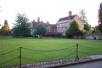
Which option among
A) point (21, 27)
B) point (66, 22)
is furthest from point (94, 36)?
point (21, 27)

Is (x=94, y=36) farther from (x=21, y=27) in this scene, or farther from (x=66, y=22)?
(x=21, y=27)

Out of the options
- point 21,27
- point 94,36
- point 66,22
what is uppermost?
point 66,22

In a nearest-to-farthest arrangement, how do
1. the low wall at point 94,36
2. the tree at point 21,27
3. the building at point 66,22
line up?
the low wall at point 94,36 < the tree at point 21,27 < the building at point 66,22

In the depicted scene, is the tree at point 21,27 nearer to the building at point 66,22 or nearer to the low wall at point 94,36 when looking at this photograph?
the building at point 66,22

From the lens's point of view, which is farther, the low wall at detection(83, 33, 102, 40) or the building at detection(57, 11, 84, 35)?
the building at detection(57, 11, 84, 35)

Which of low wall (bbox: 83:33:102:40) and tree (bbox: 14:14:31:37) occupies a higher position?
tree (bbox: 14:14:31:37)

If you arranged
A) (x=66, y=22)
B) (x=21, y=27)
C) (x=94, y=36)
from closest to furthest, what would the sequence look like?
(x=94, y=36) < (x=21, y=27) < (x=66, y=22)

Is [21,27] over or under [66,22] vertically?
under

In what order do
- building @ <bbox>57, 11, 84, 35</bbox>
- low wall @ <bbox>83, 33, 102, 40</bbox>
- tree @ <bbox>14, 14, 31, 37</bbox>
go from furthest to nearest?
building @ <bbox>57, 11, 84, 35</bbox>, tree @ <bbox>14, 14, 31, 37</bbox>, low wall @ <bbox>83, 33, 102, 40</bbox>

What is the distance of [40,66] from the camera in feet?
19.5

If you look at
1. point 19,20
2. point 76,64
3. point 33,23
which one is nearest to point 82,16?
point 33,23

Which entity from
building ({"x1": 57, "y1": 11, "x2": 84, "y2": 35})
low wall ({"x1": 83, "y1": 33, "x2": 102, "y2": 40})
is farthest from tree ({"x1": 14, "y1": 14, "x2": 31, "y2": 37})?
low wall ({"x1": 83, "y1": 33, "x2": 102, "y2": 40})

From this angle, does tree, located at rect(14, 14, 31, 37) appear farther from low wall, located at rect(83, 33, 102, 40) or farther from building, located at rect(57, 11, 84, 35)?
low wall, located at rect(83, 33, 102, 40)

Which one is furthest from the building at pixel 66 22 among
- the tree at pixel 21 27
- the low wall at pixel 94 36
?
the tree at pixel 21 27
